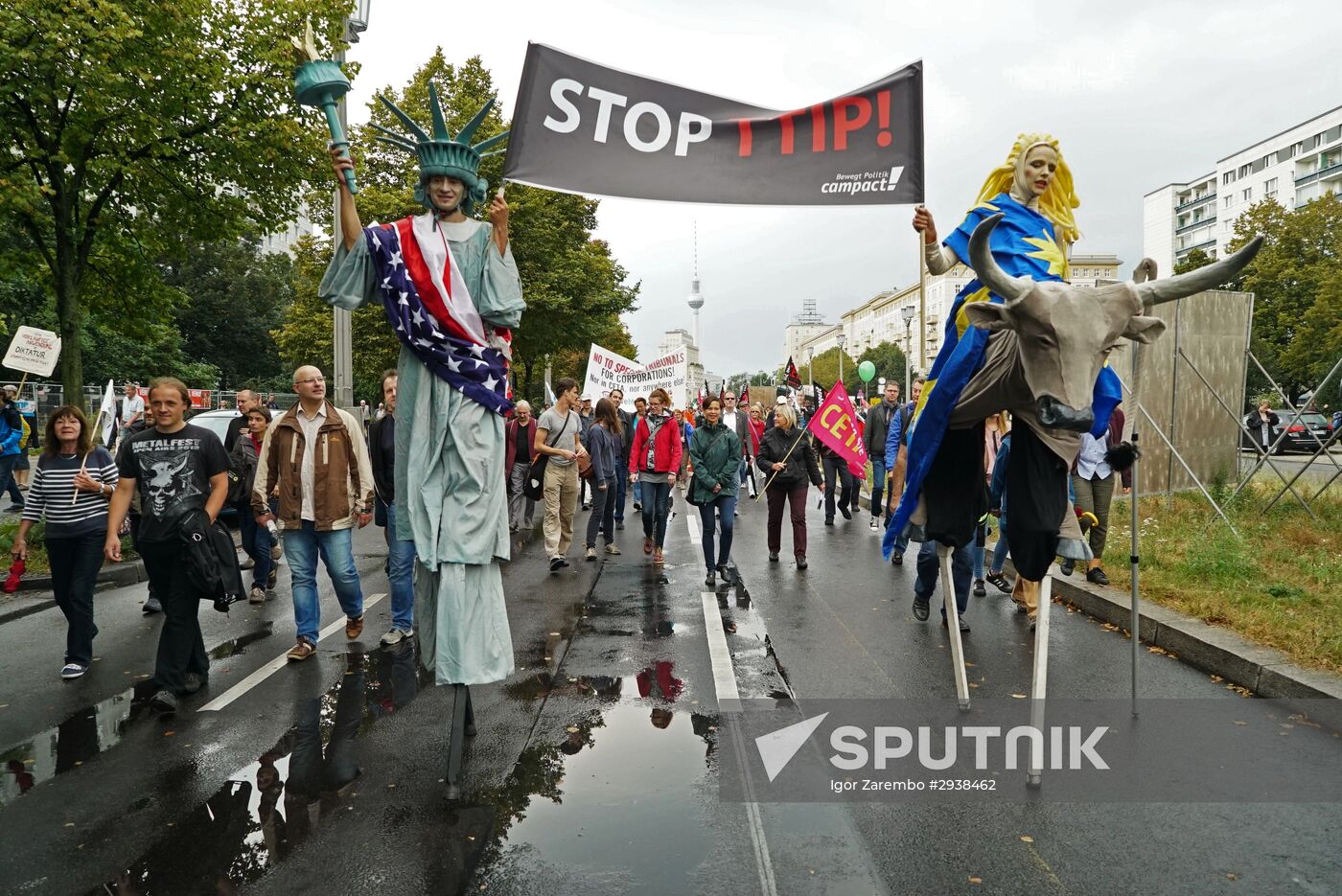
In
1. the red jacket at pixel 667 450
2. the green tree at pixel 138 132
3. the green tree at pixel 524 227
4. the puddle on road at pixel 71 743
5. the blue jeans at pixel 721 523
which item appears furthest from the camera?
the green tree at pixel 524 227

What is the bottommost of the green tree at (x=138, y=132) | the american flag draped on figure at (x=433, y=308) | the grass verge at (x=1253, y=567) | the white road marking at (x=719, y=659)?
the white road marking at (x=719, y=659)

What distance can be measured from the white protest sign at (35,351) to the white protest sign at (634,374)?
1015 cm

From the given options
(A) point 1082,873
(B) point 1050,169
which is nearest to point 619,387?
(B) point 1050,169

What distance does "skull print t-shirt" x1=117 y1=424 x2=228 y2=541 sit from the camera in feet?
18.2

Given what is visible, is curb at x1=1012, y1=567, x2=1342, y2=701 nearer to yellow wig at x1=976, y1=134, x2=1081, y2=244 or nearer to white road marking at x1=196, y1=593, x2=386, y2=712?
yellow wig at x1=976, y1=134, x2=1081, y2=244

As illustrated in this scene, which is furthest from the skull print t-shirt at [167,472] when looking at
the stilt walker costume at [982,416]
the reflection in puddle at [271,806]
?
the stilt walker costume at [982,416]

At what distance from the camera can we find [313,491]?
21.2 feet

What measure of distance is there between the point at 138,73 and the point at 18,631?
653 cm

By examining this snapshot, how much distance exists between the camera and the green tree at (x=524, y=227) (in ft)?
93.2

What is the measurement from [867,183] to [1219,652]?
3730mm

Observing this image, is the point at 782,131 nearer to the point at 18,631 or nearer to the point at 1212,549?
the point at 1212,549

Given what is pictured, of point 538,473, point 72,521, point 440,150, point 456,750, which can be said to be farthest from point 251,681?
point 538,473

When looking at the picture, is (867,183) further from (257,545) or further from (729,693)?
(257,545)

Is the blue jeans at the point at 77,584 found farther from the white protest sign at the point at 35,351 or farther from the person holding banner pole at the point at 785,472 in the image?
the person holding banner pole at the point at 785,472
